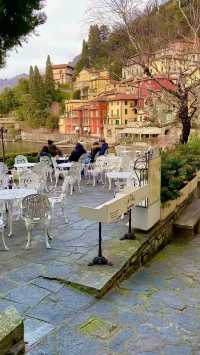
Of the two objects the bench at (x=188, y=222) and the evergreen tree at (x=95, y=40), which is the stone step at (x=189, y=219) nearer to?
the bench at (x=188, y=222)

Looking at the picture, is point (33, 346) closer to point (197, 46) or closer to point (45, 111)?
point (197, 46)

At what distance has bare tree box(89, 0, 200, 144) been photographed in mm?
9906

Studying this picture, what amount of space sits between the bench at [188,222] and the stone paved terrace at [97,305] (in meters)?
1.15

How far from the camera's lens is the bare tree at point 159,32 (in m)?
9.91

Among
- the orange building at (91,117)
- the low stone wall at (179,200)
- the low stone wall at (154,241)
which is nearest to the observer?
the low stone wall at (154,241)

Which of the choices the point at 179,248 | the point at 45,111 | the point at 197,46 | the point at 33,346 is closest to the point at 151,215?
the point at 179,248

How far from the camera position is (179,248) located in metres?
5.81

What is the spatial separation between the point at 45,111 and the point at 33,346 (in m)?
76.2

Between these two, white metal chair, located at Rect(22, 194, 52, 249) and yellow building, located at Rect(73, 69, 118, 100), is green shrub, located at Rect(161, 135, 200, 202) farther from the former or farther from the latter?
yellow building, located at Rect(73, 69, 118, 100)

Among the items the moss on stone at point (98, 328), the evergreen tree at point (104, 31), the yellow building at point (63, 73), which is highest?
the yellow building at point (63, 73)

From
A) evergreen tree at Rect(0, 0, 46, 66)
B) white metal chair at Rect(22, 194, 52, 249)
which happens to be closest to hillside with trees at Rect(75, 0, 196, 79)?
evergreen tree at Rect(0, 0, 46, 66)

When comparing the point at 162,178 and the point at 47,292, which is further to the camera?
the point at 162,178

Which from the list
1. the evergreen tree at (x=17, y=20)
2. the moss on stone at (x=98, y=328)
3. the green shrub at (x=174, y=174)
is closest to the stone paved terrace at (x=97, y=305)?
the moss on stone at (x=98, y=328)

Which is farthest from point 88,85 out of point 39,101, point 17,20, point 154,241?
point 17,20
